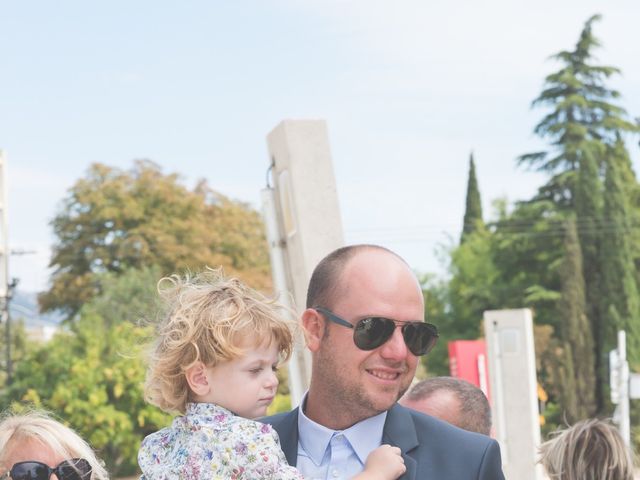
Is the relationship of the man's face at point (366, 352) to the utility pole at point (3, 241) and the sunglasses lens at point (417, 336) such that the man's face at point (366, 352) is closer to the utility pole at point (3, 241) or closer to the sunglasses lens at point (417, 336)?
the sunglasses lens at point (417, 336)

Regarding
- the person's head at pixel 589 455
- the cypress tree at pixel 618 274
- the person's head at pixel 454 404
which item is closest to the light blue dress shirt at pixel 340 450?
the person's head at pixel 454 404

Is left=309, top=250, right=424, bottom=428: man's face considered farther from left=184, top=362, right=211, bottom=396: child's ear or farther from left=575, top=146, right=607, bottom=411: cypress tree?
left=575, top=146, right=607, bottom=411: cypress tree

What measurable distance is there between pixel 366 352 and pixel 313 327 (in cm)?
21

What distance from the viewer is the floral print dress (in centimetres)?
293

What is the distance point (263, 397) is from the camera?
310 cm

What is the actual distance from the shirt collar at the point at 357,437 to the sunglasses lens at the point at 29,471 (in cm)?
96

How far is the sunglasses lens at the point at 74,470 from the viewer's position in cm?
367

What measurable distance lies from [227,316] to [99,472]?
0.89m

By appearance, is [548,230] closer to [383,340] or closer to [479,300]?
[479,300]

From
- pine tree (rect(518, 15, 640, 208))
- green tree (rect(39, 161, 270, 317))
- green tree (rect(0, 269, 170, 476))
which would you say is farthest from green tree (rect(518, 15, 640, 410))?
green tree (rect(0, 269, 170, 476))

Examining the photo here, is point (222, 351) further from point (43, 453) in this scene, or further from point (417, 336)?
point (43, 453)

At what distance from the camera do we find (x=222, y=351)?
10.0 feet

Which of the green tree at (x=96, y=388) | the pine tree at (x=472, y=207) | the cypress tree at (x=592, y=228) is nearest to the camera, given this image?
the green tree at (x=96, y=388)

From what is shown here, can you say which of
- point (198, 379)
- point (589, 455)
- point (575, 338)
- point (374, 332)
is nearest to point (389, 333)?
point (374, 332)
